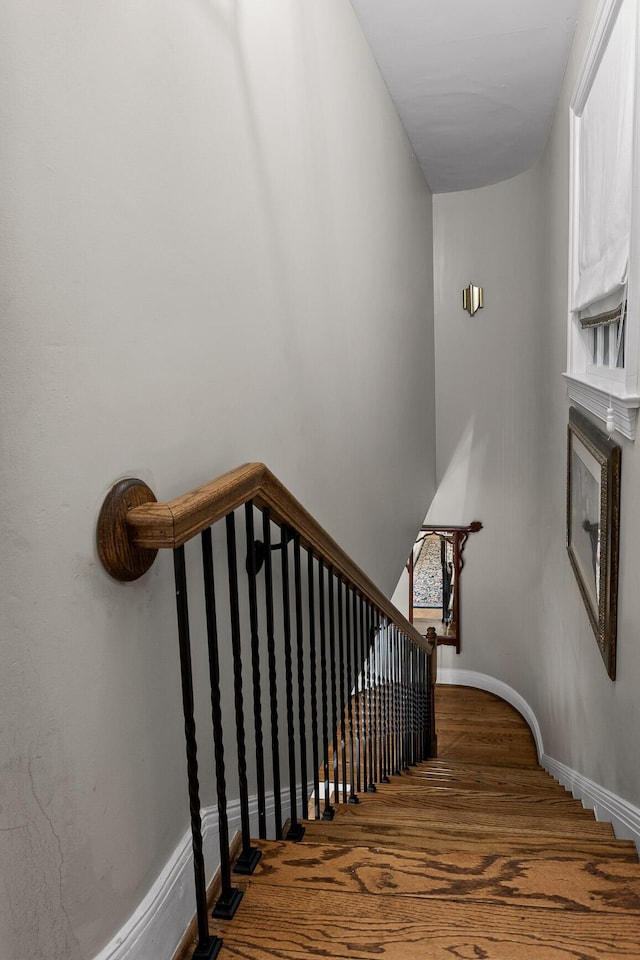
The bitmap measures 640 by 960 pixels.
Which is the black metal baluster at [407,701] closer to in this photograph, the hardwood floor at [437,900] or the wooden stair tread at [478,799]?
the wooden stair tread at [478,799]

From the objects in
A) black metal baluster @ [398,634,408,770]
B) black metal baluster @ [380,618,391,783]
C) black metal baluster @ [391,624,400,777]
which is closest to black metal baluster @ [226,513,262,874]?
black metal baluster @ [380,618,391,783]

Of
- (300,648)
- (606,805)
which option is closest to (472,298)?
(606,805)

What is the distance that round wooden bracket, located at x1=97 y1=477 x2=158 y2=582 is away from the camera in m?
1.18

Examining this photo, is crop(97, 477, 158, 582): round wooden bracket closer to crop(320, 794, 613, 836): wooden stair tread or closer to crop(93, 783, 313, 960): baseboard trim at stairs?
crop(93, 783, 313, 960): baseboard trim at stairs

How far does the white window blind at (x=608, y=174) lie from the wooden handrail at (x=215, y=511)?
1293 mm

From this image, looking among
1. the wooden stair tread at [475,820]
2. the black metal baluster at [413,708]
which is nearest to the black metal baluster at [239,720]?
the wooden stair tread at [475,820]

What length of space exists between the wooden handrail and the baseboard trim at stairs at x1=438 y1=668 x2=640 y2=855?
1.35 m

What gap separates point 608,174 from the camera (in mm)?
2545

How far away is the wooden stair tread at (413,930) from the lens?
1.24 m

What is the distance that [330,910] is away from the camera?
1.35 meters

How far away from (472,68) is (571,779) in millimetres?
3865

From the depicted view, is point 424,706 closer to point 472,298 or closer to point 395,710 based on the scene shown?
point 395,710

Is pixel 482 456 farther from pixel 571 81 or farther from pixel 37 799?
pixel 37 799

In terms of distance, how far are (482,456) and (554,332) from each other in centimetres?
202
